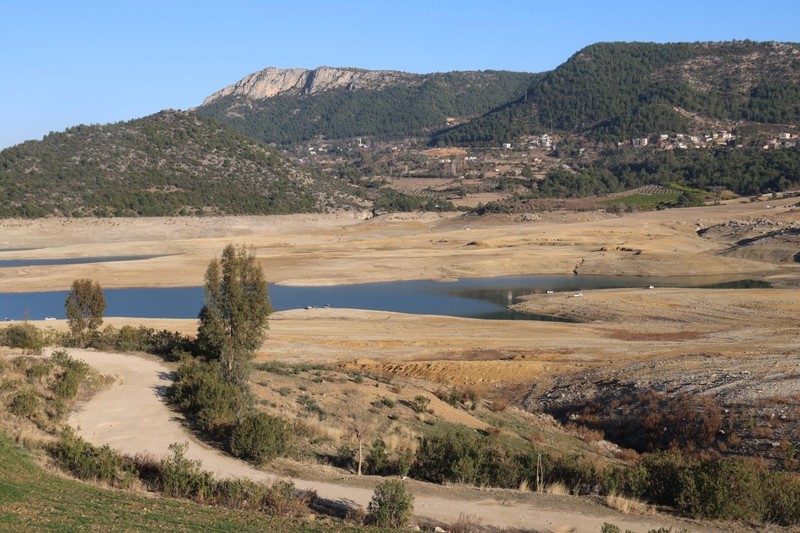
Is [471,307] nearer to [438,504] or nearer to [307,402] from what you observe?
[307,402]

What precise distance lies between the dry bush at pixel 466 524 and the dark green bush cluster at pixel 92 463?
16.3ft

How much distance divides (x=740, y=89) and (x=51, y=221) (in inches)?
5446

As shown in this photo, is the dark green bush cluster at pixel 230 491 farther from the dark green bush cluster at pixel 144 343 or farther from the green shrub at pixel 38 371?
the dark green bush cluster at pixel 144 343

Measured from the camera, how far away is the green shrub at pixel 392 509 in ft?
40.2

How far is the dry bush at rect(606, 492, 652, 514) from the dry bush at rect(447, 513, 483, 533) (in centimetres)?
246

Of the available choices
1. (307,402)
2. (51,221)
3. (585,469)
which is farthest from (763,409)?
(51,221)

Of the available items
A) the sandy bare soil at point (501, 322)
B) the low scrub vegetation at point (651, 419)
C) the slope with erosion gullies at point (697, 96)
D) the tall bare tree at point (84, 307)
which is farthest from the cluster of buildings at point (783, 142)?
the tall bare tree at point (84, 307)

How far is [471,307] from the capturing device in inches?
2071

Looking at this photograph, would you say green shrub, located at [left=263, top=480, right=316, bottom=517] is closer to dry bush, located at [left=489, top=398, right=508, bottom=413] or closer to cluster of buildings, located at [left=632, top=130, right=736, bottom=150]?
dry bush, located at [left=489, top=398, right=508, bottom=413]

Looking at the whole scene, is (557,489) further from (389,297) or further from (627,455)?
(389,297)

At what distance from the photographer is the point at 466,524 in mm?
12750

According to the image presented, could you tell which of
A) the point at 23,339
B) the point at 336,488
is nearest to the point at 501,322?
the point at 23,339

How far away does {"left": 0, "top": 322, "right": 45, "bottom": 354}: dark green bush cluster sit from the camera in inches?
928

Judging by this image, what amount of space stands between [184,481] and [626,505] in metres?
6.97
